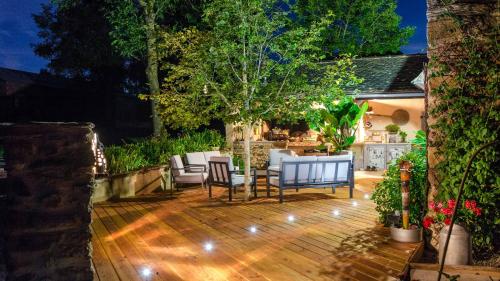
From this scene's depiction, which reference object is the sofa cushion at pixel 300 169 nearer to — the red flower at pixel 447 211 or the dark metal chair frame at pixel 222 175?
the dark metal chair frame at pixel 222 175

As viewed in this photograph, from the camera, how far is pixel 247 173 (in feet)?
27.3

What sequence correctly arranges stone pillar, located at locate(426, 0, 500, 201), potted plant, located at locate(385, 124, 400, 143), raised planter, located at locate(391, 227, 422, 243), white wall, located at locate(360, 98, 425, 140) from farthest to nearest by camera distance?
white wall, located at locate(360, 98, 425, 140) < potted plant, located at locate(385, 124, 400, 143) < raised planter, located at locate(391, 227, 422, 243) < stone pillar, located at locate(426, 0, 500, 201)

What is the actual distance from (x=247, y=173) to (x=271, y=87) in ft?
6.25

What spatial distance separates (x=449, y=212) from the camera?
13.3 feet

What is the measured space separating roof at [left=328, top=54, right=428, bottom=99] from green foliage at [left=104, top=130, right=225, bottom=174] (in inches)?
202

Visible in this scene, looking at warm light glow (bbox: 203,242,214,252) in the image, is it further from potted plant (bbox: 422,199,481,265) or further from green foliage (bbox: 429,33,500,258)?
green foliage (bbox: 429,33,500,258)

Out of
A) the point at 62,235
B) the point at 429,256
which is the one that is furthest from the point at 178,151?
the point at 62,235

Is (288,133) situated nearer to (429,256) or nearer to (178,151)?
(178,151)

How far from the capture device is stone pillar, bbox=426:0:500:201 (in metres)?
4.18

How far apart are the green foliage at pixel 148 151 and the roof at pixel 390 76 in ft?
16.8

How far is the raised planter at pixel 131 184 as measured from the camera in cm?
832

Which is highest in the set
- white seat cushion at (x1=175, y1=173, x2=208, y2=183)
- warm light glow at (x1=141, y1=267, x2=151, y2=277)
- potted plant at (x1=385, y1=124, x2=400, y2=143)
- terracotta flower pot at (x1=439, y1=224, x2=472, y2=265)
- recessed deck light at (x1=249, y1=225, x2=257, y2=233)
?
potted plant at (x1=385, y1=124, x2=400, y2=143)

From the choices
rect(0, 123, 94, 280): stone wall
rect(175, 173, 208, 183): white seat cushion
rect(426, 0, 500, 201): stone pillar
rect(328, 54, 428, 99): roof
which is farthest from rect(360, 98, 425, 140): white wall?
rect(0, 123, 94, 280): stone wall

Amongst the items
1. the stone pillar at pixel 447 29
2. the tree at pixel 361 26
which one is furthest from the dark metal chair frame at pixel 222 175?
the tree at pixel 361 26
